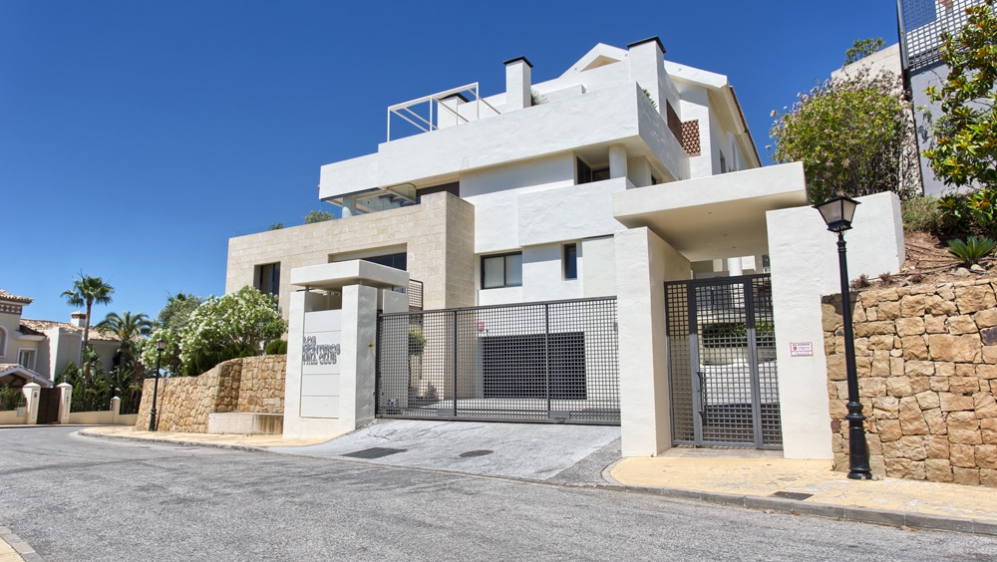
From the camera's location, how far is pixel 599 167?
82.5 feet

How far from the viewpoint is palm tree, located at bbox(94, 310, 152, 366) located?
4884 centimetres

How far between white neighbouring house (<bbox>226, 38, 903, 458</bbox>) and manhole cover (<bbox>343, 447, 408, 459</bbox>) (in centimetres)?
246

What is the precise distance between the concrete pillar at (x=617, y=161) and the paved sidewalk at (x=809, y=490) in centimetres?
1407

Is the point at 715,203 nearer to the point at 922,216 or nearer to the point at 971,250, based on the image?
the point at 971,250

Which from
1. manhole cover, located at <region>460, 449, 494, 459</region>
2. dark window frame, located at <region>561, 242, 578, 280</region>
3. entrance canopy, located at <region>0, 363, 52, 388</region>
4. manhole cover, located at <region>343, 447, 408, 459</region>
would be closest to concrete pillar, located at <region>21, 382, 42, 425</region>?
entrance canopy, located at <region>0, 363, 52, 388</region>

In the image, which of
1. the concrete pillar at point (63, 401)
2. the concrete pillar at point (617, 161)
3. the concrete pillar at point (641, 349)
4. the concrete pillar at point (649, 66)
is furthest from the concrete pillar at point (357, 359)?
the concrete pillar at point (63, 401)

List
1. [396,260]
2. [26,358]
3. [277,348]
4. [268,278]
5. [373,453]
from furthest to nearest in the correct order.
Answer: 1. [26,358]
2. [268,278]
3. [396,260]
4. [277,348]
5. [373,453]

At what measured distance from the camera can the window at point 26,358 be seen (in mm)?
42172

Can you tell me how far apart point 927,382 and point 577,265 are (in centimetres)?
1492

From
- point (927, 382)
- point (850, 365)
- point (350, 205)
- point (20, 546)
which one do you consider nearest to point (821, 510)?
point (850, 365)

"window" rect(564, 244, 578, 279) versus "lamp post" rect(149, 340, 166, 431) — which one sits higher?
"window" rect(564, 244, 578, 279)

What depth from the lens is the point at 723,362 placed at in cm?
1084

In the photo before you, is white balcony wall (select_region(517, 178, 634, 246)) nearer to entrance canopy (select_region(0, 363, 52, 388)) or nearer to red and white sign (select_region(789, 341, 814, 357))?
red and white sign (select_region(789, 341, 814, 357))

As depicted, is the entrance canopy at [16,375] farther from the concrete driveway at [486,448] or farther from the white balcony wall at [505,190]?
the concrete driveway at [486,448]
